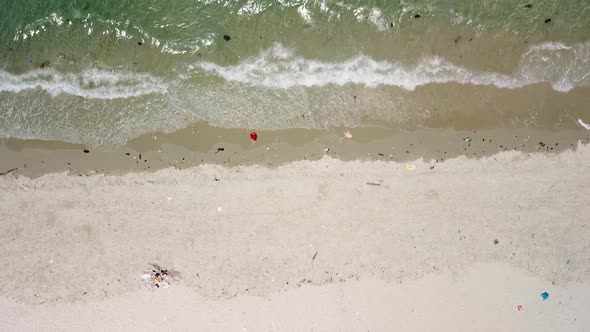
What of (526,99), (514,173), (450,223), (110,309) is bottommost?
(110,309)

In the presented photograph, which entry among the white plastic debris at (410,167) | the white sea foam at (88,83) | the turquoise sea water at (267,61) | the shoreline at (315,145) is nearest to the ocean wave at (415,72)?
the turquoise sea water at (267,61)

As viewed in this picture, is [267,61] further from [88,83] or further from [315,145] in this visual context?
[88,83]

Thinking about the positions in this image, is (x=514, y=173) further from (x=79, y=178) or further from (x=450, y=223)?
(x=79, y=178)

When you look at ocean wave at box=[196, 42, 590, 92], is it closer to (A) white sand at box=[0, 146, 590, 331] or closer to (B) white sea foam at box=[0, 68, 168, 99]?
(A) white sand at box=[0, 146, 590, 331]

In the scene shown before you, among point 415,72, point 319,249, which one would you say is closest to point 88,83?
point 319,249

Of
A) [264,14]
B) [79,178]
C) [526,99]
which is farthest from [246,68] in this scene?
[526,99]

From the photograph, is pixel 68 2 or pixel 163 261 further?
pixel 68 2

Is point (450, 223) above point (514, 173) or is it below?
below
